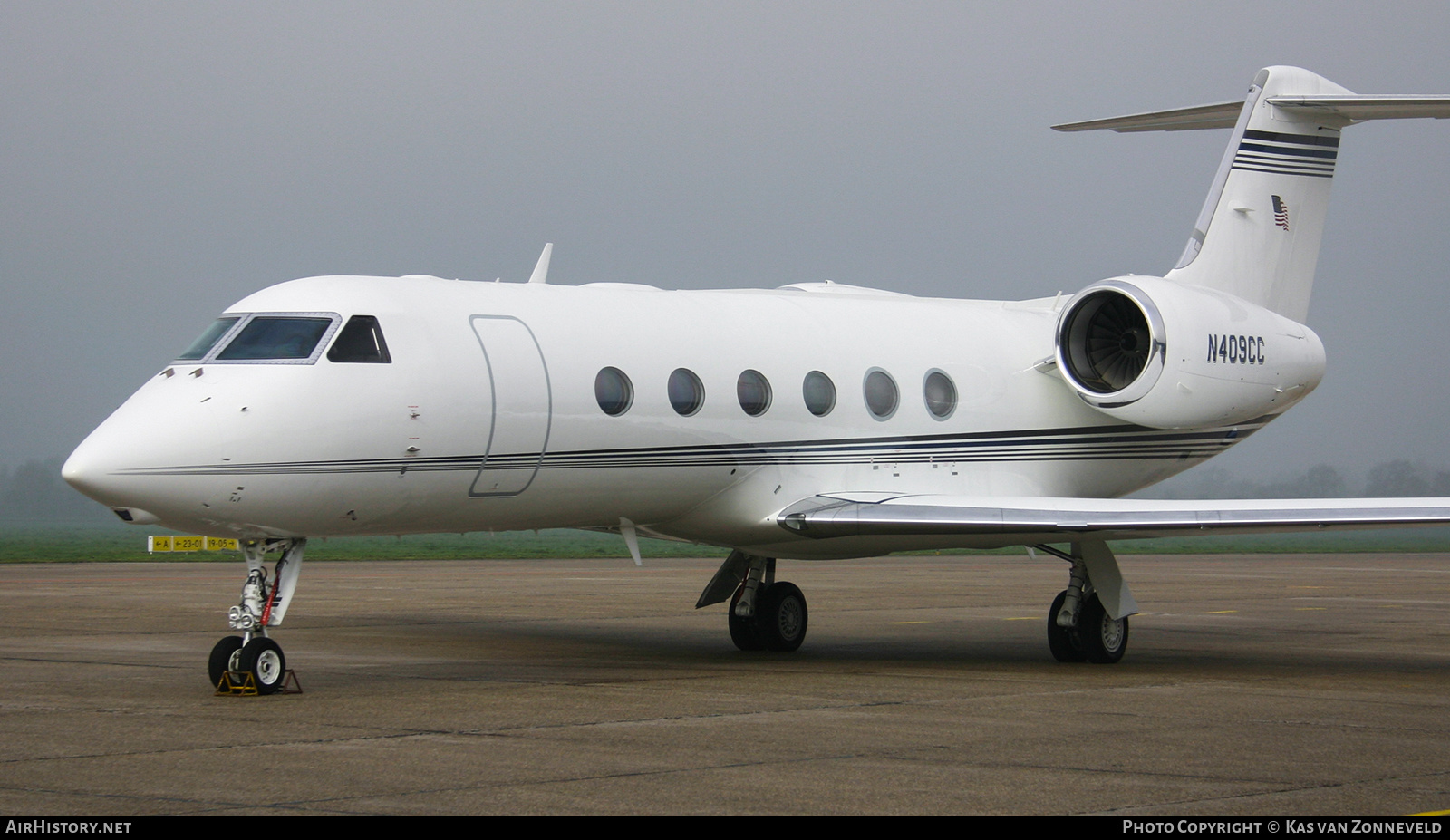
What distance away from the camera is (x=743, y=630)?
54.5ft

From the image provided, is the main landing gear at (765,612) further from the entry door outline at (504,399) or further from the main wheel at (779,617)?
the entry door outline at (504,399)

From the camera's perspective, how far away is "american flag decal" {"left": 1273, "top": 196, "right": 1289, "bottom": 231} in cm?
1786

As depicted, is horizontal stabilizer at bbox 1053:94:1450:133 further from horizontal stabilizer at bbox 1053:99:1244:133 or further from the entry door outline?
the entry door outline

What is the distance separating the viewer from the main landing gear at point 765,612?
54.2ft

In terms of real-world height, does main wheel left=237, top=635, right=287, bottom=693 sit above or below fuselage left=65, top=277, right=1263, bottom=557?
below

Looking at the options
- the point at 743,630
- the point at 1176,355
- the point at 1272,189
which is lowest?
the point at 743,630

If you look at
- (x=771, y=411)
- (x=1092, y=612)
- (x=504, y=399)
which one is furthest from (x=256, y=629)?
(x=1092, y=612)

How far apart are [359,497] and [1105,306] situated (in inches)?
321

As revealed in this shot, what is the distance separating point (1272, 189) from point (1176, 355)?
312cm

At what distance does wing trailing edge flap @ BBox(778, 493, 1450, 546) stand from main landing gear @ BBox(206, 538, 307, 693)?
4.57 meters

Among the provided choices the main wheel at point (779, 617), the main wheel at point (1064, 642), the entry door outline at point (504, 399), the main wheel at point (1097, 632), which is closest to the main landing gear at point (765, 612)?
the main wheel at point (779, 617)

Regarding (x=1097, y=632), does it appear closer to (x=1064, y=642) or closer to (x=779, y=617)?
(x=1064, y=642)

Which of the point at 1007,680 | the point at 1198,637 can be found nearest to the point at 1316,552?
the point at 1198,637

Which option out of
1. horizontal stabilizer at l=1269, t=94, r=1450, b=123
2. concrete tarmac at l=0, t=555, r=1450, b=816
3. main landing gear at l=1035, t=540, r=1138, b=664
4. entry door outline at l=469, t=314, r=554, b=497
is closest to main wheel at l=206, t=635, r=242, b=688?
concrete tarmac at l=0, t=555, r=1450, b=816
